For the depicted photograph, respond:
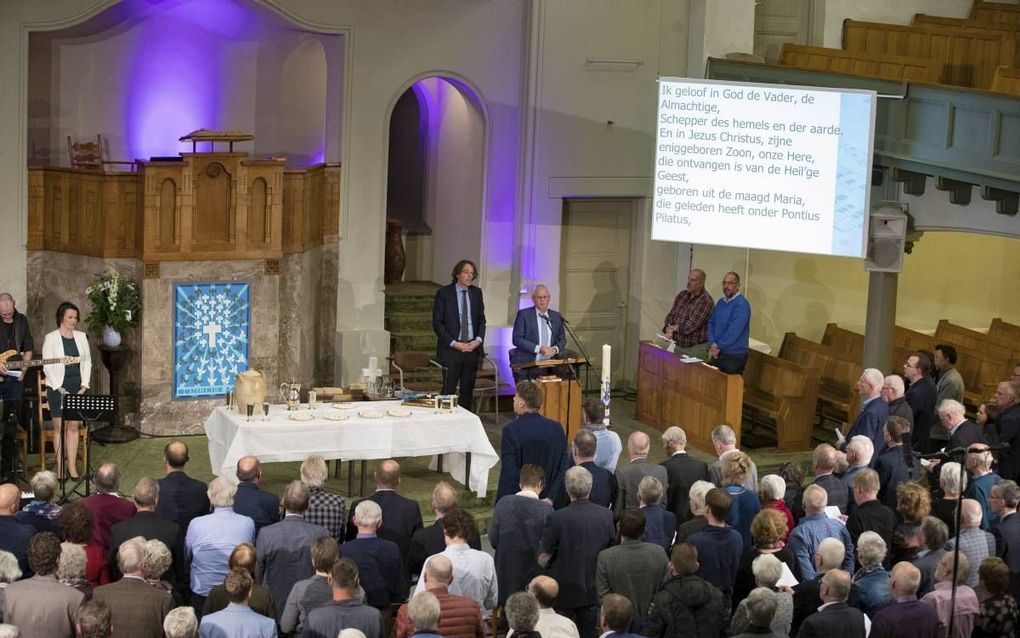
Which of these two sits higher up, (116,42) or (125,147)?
(116,42)

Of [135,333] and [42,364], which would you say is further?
[135,333]

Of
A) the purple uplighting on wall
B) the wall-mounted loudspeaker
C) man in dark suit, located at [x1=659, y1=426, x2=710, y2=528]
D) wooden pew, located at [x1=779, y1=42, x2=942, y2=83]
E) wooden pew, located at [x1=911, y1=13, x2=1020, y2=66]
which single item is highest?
wooden pew, located at [x1=911, y1=13, x2=1020, y2=66]

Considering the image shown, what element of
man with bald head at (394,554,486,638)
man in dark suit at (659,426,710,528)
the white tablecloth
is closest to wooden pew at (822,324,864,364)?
the white tablecloth

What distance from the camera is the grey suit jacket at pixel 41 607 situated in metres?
6.60

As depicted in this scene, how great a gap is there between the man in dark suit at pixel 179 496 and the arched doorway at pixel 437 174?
6783mm

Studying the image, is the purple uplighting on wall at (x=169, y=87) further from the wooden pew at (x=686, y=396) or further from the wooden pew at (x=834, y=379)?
the wooden pew at (x=834, y=379)

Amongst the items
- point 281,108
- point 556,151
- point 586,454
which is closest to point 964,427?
point 586,454

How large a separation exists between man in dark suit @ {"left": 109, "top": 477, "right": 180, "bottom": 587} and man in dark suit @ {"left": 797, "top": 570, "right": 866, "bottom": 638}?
320cm

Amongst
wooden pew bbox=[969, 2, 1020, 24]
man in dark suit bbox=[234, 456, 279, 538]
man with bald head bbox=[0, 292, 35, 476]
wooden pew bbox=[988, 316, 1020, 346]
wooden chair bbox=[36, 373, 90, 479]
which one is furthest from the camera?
wooden pew bbox=[969, 2, 1020, 24]

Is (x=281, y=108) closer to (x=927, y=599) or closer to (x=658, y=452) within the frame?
(x=658, y=452)

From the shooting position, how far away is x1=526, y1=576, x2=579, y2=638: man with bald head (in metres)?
6.55

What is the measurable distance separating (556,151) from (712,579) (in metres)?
7.73

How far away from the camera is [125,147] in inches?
552

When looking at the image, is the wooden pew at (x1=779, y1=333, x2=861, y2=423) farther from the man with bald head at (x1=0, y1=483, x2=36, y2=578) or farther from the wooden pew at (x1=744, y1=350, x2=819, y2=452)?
the man with bald head at (x1=0, y1=483, x2=36, y2=578)
